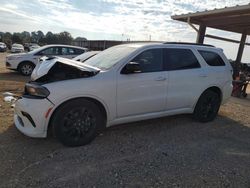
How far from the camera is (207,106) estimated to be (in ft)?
19.2

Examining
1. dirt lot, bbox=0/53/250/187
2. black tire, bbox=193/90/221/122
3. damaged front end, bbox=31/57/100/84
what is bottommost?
dirt lot, bbox=0/53/250/187

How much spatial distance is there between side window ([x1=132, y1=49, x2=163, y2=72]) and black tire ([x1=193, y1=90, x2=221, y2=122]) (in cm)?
145

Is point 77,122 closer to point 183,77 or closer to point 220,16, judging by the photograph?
point 183,77

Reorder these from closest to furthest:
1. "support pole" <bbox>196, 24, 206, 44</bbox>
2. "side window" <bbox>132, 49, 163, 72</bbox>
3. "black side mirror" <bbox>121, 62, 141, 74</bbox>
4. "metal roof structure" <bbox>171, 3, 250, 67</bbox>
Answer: "black side mirror" <bbox>121, 62, 141, 74</bbox>, "side window" <bbox>132, 49, 163, 72</bbox>, "metal roof structure" <bbox>171, 3, 250, 67</bbox>, "support pole" <bbox>196, 24, 206, 44</bbox>

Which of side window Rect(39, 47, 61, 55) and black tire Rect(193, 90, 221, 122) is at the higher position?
side window Rect(39, 47, 61, 55)

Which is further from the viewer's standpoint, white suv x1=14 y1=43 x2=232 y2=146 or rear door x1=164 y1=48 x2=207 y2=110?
rear door x1=164 y1=48 x2=207 y2=110

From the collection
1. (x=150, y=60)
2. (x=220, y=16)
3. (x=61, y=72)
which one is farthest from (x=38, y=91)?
(x=220, y=16)

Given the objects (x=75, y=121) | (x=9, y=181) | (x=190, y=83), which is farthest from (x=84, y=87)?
(x=190, y=83)

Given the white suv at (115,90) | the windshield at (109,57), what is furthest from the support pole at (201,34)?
the windshield at (109,57)

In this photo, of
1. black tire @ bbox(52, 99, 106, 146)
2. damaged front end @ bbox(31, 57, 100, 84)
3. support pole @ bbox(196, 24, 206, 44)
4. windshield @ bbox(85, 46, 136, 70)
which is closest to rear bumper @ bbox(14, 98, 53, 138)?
black tire @ bbox(52, 99, 106, 146)

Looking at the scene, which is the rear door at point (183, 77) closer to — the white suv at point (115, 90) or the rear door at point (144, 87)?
the white suv at point (115, 90)

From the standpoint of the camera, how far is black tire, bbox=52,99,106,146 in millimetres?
3900

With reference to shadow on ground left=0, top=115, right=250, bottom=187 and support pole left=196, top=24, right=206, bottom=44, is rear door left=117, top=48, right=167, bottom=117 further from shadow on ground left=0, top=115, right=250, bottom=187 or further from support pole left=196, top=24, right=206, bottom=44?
support pole left=196, top=24, right=206, bottom=44

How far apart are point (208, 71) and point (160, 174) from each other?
9.97 feet
